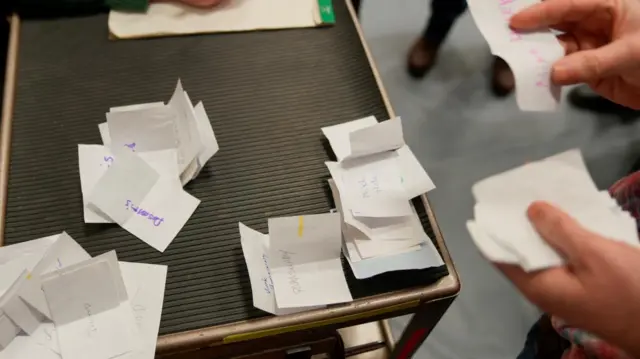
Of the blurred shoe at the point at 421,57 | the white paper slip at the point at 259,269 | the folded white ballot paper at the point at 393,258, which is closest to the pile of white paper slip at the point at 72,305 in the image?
the white paper slip at the point at 259,269

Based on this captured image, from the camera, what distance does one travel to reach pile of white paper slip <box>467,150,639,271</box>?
501 mm

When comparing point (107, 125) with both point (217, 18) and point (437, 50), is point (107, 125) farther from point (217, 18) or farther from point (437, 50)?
point (437, 50)

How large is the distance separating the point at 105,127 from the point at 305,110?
270 mm

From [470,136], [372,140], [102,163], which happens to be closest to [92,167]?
[102,163]

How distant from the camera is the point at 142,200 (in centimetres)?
71

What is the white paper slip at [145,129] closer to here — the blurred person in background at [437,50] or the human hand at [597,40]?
the human hand at [597,40]

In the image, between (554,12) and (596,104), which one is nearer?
(554,12)

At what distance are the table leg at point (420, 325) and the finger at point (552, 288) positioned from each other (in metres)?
0.20

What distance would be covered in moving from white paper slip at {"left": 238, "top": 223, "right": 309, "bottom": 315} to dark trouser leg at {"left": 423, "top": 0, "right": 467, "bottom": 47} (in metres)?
0.90

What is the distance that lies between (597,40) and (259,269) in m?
0.48

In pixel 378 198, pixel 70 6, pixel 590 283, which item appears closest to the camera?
pixel 590 283

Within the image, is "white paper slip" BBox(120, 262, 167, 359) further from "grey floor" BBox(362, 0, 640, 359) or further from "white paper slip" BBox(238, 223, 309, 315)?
"grey floor" BBox(362, 0, 640, 359)

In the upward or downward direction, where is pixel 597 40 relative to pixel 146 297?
upward

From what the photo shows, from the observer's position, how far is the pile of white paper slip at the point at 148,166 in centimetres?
70
